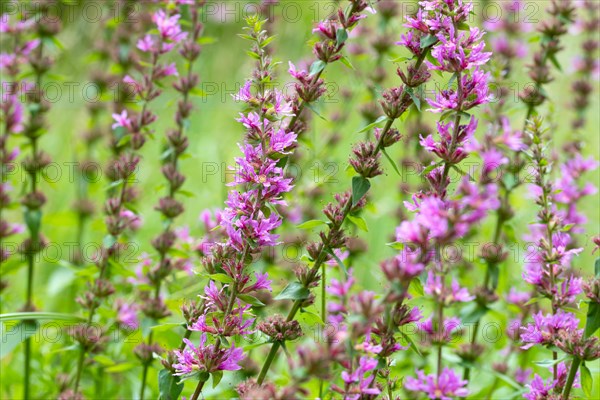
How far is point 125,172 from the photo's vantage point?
9.04 feet

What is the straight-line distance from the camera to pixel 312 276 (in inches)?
78.8

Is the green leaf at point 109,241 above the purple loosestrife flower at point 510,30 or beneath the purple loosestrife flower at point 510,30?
beneath

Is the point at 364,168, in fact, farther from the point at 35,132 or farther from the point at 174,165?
the point at 35,132

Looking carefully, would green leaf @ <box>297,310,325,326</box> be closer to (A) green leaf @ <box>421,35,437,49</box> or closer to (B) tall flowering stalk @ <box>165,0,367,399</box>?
(B) tall flowering stalk @ <box>165,0,367,399</box>

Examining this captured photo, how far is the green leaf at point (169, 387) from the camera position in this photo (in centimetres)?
209

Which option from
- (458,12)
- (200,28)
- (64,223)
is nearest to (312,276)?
(458,12)

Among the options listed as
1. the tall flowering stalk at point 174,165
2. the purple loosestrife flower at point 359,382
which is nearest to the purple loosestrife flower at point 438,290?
the purple loosestrife flower at point 359,382

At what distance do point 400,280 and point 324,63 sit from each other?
0.87 meters

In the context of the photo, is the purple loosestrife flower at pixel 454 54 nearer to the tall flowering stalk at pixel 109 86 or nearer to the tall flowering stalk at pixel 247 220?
the tall flowering stalk at pixel 247 220

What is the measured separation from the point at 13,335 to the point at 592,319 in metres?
1.92

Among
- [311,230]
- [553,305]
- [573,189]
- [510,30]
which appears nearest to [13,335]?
[311,230]

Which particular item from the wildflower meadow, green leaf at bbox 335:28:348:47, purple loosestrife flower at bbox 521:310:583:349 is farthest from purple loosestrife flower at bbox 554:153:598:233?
green leaf at bbox 335:28:348:47

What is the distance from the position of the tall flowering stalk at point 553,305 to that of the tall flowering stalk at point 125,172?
54.0 inches

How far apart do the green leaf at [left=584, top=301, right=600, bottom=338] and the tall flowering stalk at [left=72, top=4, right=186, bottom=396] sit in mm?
1608
